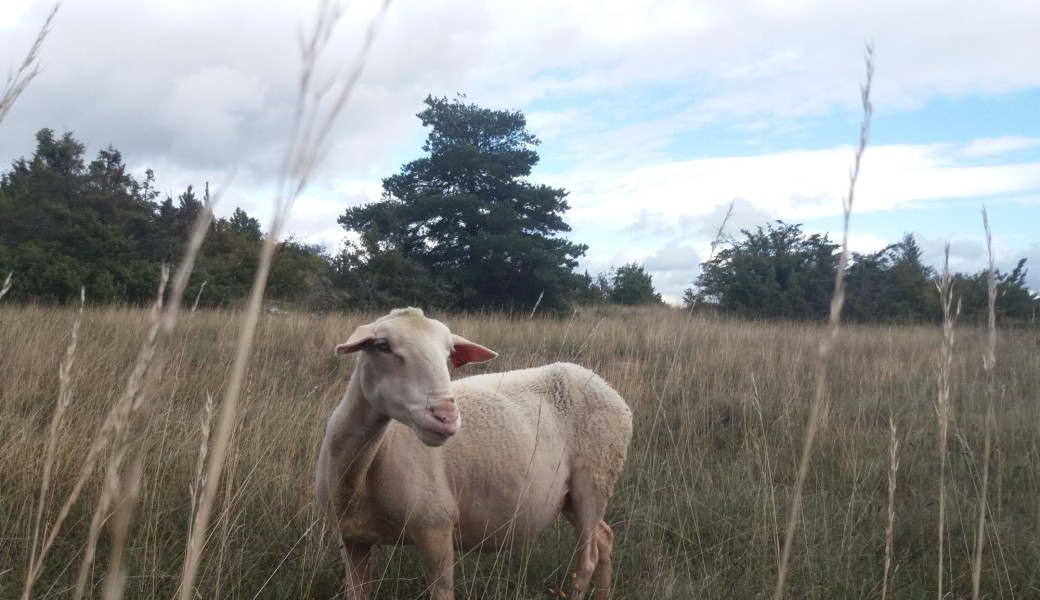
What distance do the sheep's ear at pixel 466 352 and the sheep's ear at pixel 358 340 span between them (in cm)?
50

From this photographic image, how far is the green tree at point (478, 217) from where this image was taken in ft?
66.4

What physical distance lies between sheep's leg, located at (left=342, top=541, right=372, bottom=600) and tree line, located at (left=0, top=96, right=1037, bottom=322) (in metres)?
12.0

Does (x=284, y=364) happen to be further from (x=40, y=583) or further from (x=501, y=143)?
(x=501, y=143)

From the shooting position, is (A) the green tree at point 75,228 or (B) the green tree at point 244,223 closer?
(A) the green tree at point 75,228

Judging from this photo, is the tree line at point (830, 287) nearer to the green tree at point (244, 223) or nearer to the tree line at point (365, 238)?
the tree line at point (365, 238)

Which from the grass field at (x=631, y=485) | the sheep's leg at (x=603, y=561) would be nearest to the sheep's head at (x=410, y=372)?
the grass field at (x=631, y=485)

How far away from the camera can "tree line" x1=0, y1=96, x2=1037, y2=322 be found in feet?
54.1

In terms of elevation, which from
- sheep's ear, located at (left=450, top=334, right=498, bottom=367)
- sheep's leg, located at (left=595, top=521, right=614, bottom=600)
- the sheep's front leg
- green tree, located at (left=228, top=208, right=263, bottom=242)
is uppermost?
green tree, located at (left=228, top=208, right=263, bottom=242)

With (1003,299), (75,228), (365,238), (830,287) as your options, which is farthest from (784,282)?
(75,228)

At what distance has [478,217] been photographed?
20734 millimetres

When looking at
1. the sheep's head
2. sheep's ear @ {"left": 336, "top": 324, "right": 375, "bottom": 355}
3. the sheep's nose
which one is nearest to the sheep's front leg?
the sheep's head

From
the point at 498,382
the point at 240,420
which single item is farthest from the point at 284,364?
the point at 498,382

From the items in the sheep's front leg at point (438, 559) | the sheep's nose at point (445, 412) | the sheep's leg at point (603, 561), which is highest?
the sheep's nose at point (445, 412)

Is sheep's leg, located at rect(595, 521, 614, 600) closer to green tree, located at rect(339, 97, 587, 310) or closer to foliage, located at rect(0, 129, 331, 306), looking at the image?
foliage, located at rect(0, 129, 331, 306)
